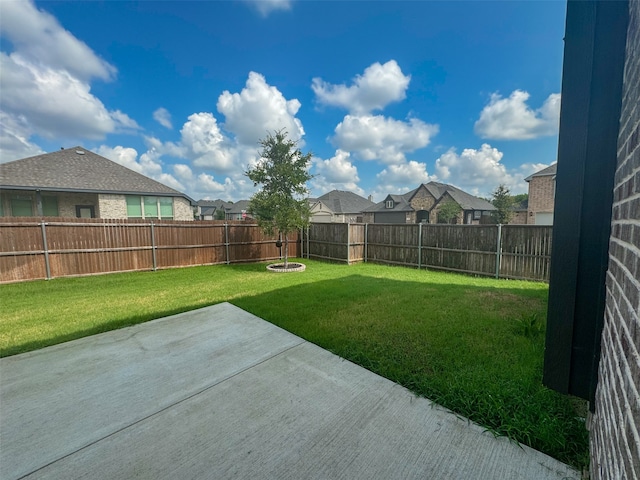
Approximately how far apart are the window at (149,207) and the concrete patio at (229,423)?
40.8 feet

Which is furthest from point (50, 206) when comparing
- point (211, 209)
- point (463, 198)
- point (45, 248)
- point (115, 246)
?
point (211, 209)

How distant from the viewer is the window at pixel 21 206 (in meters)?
12.1

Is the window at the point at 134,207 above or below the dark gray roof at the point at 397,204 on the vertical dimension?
below

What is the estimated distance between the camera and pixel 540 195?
2194cm

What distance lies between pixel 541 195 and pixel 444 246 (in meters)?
18.5

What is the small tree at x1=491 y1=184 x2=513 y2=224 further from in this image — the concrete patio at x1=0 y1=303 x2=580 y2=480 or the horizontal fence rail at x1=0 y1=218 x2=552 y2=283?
the concrete patio at x1=0 y1=303 x2=580 y2=480

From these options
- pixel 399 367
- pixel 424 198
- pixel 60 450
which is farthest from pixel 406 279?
pixel 424 198

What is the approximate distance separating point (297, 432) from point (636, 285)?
86.4 inches

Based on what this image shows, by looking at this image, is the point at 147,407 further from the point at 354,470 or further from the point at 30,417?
the point at 354,470

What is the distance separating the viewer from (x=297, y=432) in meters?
2.12

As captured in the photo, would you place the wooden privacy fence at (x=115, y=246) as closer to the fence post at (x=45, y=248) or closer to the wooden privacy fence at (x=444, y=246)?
the fence post at (x=45, y=248)

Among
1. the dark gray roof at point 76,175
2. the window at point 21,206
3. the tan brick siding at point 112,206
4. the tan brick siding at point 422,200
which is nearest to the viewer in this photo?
the dark gray roof at point 76,175

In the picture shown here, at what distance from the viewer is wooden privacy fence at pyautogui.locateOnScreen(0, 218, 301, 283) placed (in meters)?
7.97

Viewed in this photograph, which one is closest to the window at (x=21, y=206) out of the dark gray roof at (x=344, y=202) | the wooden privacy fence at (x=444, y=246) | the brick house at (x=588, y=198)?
the wooden privacy fence at (x=444, y=246)
